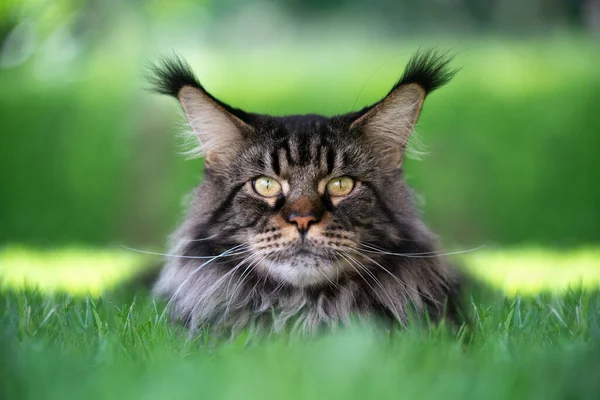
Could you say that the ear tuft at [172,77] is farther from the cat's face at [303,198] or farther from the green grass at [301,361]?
the green grass at [301,361]

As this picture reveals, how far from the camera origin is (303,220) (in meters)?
2.53

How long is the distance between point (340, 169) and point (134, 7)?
7592mm

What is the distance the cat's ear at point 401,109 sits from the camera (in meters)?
2.73

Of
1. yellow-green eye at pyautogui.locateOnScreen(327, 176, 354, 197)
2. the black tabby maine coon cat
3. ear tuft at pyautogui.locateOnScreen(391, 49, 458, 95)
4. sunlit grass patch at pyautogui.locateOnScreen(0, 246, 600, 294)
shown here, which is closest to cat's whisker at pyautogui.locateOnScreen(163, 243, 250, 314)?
the black tabby maine coon cat

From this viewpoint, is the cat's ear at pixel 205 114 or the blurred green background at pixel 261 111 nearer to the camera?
the cat's ear at pixel 205 114

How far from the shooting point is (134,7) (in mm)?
9484

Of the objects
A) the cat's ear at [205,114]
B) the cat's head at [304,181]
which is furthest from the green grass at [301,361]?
the cat's ear at [205,114]

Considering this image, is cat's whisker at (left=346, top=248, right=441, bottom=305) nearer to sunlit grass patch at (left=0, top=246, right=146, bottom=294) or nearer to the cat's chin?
the cat's chin

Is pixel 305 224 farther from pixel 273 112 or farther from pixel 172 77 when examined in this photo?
pixel 273 112

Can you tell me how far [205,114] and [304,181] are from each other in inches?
21.2

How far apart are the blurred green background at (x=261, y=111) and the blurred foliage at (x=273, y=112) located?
0.02 meters

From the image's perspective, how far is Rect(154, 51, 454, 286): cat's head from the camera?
8.42 feet

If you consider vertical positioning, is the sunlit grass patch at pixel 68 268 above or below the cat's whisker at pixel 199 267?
below

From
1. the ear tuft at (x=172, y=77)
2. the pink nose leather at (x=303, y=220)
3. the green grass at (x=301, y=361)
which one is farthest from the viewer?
the ear tuft at (x=172, y=77)
